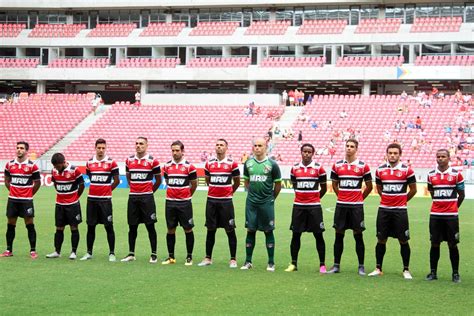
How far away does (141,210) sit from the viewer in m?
13.3

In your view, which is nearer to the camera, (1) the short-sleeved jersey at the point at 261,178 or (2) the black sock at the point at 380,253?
(2) the black sock at the point at 380,253

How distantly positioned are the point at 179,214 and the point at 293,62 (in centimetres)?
4020

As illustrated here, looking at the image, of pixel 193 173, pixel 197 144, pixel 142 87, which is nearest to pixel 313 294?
pixel 193 173

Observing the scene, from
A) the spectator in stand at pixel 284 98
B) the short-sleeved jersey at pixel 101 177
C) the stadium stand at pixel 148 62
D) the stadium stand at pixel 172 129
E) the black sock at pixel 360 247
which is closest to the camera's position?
the black sock at pixel 360 247

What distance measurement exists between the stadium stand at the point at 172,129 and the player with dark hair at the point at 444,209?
31300 mm

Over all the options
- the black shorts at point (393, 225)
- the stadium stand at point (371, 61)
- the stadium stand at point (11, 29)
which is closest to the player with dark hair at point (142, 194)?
the black shorts at point (393, 225)

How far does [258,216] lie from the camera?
1259 centimetres

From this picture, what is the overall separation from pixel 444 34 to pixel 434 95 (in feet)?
15.7

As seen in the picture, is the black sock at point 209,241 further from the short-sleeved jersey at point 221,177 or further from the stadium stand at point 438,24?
the stadium stand at point 438,24

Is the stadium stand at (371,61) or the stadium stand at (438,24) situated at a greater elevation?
the stadium stand at (438,24)

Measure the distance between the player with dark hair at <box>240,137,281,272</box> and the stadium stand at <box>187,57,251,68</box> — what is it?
40.8 meters

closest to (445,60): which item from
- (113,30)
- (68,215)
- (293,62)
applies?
(293,62)

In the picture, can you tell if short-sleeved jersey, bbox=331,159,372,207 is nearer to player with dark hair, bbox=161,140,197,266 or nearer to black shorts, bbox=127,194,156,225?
player with dark hair, bbox=161,140,197,266

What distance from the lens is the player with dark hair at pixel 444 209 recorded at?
11.7m
